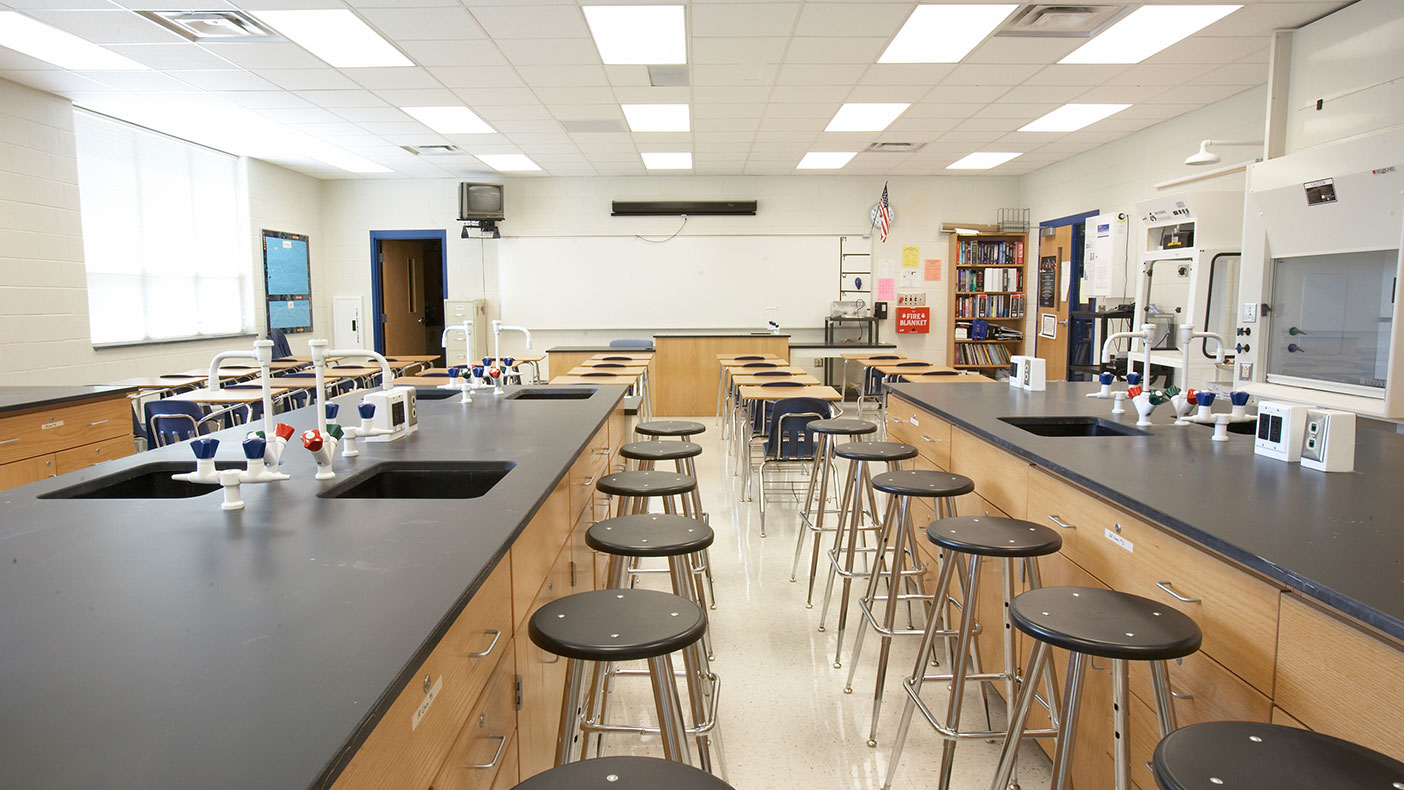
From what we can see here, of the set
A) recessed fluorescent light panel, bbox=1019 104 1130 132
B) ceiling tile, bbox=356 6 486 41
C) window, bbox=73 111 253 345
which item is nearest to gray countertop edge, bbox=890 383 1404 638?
ceiling tile, bbox=356 6 486 41

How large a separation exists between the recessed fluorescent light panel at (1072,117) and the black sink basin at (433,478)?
5.98 meters

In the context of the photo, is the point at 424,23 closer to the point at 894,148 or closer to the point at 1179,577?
the point at 1179,577

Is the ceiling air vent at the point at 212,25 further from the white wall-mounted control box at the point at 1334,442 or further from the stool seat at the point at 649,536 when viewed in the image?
the white wall-mounted control box at the point at 1334,442

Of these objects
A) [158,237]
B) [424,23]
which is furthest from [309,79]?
[158,237]

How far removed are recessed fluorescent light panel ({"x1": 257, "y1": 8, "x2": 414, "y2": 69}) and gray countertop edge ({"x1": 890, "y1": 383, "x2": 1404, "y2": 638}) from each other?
4290mm

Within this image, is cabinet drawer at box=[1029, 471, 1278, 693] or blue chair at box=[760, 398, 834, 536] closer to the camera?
cabinet drawer at box=[1029, 471, 1278, 693]

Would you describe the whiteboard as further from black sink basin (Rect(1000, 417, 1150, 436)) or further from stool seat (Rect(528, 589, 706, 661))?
stool seat (Rect(528, 589, 706, 661))

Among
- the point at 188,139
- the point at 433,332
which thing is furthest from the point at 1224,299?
the point at 433,332

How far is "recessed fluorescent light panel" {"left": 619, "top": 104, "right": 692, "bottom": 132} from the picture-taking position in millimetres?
6291

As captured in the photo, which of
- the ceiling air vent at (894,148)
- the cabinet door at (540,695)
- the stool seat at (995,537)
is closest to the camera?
the cabinet door at (540,695)

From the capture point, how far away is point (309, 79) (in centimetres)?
537

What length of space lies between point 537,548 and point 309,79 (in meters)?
5.01

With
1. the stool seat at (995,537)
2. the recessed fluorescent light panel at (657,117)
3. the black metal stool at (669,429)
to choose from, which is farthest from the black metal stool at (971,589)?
the recessed fluorescent light panel at (657,117)

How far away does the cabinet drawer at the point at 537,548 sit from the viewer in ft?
5.24
